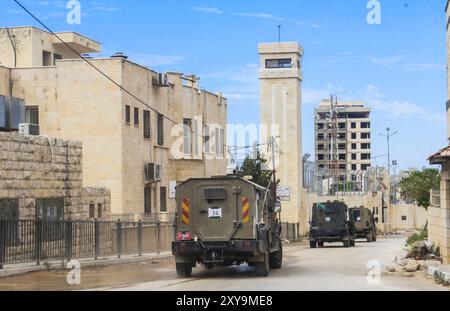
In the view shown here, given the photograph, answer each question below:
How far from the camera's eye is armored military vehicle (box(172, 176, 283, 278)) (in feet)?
60.5

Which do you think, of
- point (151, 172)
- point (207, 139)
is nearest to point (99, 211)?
point (151, 172)

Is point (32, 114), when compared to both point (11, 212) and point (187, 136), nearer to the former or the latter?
point (187, 136)

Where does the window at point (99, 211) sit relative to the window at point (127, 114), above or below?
below

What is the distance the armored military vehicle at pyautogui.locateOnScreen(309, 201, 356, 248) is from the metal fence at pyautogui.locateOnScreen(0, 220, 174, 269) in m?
14.3

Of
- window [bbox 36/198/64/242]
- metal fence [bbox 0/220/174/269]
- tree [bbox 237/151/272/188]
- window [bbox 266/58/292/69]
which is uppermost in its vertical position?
window [bbox 266/58/292/69]

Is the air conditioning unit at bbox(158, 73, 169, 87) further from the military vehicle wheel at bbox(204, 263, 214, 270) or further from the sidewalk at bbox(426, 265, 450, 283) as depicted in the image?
the sidewalk at bbox(426, 265, 450, 283)

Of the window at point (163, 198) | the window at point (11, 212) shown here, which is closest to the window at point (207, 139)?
the window at point (163, 198)

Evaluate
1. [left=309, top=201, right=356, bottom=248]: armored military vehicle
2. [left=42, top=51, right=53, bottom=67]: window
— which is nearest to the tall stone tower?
[left=309, top=201, right=356, bottom=248]: armored military vehicle

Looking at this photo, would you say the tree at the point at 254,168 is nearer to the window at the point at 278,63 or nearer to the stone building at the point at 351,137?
the window at the point at 278,63

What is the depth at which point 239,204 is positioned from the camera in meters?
18.7

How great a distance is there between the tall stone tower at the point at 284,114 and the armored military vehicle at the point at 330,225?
2075cm

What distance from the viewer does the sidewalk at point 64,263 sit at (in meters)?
19.2
